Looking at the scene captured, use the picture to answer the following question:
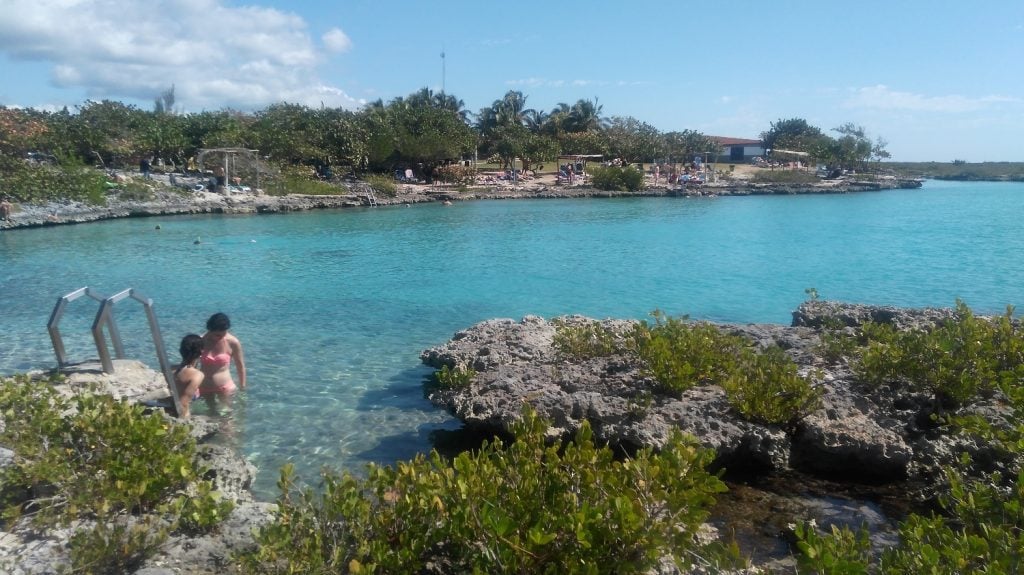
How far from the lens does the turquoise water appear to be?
27.2ft

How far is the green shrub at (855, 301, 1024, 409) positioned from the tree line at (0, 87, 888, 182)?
35972 millimetres

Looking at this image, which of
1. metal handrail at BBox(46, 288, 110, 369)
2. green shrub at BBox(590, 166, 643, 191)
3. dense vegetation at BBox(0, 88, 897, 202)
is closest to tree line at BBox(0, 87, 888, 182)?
dense vegetation at BBox(0, 88, 897, 202)

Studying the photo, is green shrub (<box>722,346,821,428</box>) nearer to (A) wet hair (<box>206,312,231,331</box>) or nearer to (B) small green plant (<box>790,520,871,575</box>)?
(B) small green plant (<box>790,520,871,575</box>)

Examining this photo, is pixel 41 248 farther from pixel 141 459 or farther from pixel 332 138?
pixel 332 138

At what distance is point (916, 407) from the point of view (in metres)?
6.54

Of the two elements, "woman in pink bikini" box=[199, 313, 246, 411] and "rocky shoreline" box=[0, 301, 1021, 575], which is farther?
"woman in pink bikini" box=[199, 313, 246, 411]

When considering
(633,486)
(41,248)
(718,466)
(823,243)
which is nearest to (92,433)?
(633,486)

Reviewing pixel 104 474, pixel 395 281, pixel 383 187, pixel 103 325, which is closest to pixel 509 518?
pixel 104 474

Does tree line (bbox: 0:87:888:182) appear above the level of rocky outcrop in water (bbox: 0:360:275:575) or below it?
Result: above

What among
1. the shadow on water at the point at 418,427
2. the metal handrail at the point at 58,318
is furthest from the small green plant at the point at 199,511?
the metal handrail at the point at 58,318

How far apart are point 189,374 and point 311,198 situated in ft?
101

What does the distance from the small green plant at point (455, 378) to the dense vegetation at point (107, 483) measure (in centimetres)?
315

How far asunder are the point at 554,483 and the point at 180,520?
7.41ft

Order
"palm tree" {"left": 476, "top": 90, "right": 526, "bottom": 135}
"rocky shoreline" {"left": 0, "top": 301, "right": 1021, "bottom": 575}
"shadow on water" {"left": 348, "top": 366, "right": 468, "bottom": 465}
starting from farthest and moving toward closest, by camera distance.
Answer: "palm tree" {"left": 476, "top": 90, "right": 526, "bottom": 135}, "shadow on water" {"left": 348, "top": 366, "right": 468, "bottom": 465}, "rocky shoreline" {"left": 0, "top": 301, "right": 1021, "bottom": 575}
